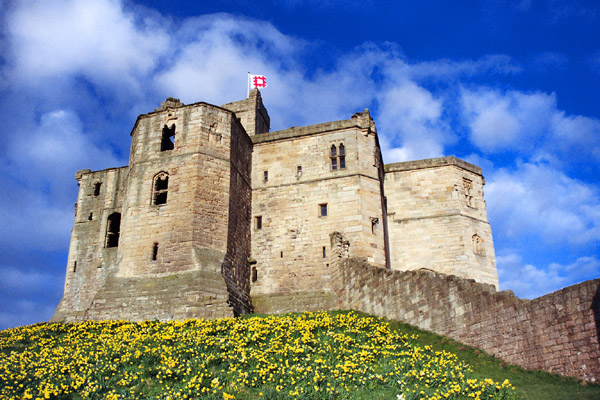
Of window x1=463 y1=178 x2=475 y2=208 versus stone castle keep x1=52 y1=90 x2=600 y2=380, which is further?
window x1=463 y1=178 x2=475 y2=208

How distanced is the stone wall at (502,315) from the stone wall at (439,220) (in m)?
10.0

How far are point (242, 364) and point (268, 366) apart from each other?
2.96 feet

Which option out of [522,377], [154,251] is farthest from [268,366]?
[154,251]

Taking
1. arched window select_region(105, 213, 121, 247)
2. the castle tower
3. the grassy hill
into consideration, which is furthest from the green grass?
arched window select_region(105, 213, 121, 247)

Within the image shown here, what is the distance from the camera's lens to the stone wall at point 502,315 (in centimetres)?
1434

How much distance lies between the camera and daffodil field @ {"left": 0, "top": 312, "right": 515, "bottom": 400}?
14.8m

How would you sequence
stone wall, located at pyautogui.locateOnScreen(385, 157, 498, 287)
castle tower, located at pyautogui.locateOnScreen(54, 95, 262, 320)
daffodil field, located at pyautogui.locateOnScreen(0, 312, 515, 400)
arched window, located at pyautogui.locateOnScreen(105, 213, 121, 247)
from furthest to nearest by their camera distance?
stone wall, located at pyautogui.locateOnScreen(385, 157, 498, 287), arched window, located at pyautogui.locateOnScreen(105, 213, 121, 247), castle tower, located at pyautogui.locateOnScreen(54, 95, 262, 320), daffodil field, located at pyautogui.locateOnScreen(0, 312, 515, 400)

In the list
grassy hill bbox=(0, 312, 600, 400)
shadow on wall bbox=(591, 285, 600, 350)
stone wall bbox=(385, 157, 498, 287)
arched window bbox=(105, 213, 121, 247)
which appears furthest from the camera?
stone wall bbox=(385, 157, 498, 287)

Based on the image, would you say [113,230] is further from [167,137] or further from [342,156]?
[342,156]

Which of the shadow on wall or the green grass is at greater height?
the shadow on wall

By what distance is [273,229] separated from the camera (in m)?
30.5

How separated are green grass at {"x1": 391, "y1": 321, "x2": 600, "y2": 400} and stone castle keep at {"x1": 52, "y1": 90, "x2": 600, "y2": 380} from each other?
1.58 ft

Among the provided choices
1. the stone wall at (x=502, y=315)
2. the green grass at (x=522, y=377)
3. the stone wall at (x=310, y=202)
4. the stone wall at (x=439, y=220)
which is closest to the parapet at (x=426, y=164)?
the stone wall at (x=439, y=220)

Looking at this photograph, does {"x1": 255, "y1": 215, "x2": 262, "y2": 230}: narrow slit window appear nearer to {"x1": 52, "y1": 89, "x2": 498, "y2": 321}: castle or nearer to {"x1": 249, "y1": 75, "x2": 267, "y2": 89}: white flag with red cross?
{"x1": 52, "y1": 89, "x2": 498, "y2": 321}: castle
